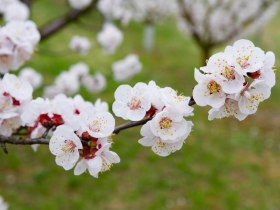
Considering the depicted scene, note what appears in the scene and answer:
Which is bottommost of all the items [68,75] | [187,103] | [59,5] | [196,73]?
[59,5]

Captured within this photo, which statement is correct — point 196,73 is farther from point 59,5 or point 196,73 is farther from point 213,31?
point 59,5

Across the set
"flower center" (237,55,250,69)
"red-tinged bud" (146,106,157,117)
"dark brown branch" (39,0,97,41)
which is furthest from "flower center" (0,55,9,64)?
"dark brown branch" (39,0,97,41)

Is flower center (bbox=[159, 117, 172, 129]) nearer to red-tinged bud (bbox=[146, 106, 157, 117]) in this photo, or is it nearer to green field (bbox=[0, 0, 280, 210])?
red-tinged bud (bbox=[146, 106, 157, 117])

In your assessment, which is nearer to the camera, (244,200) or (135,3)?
(244,200)

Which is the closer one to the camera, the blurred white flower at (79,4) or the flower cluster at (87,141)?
the flower cluster at (87,141)

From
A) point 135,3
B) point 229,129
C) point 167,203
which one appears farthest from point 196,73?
point 135,3

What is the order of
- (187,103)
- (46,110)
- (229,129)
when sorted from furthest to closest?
1. (229,129)
2. (46,110)
3. (187,103)

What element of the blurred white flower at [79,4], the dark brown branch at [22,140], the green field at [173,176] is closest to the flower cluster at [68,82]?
the blurred white flower at [79,4]

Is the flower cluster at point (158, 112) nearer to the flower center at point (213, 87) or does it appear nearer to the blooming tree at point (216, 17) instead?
the flower center at point (213, 87)

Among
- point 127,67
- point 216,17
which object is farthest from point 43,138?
point 216,17
